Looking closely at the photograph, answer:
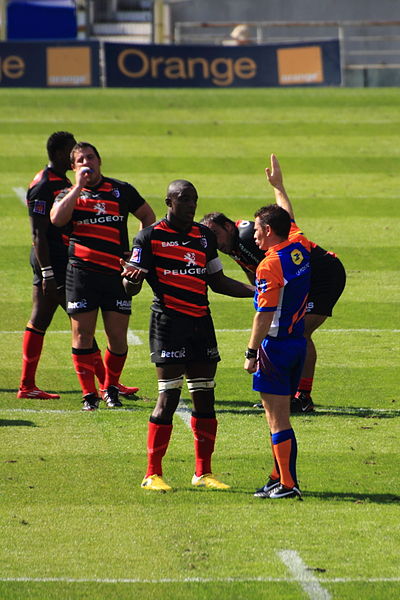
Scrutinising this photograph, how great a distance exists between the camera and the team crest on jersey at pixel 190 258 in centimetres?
835

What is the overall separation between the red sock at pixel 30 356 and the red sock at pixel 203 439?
3.23m

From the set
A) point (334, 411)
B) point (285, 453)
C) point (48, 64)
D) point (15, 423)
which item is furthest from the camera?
point (48, 64)

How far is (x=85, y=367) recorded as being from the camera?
10562 mm

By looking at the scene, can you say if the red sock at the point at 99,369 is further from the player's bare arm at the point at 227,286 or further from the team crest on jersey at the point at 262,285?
the team crest on jersey at the point at 262,285

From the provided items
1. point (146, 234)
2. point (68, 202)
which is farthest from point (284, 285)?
point (68, 202)

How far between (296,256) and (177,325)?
101cm

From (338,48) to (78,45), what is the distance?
721 cm

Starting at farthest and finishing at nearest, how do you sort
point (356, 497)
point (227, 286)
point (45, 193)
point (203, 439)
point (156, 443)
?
point (45, 193) → point (227, 286) → point (203, 439) → point (156, 443) → point (356, 497)

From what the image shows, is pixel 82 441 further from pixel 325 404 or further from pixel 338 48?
pixel 338 48

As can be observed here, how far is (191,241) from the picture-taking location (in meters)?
8.36

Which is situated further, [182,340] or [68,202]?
[68,202]

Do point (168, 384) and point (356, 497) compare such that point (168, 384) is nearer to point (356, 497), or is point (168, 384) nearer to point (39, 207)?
point (356, 497)

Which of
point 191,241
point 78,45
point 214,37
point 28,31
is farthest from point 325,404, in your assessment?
point 28,31

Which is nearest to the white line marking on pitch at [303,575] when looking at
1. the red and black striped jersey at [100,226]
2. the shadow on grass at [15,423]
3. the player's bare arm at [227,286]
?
the player's bare arm at [227,286]
